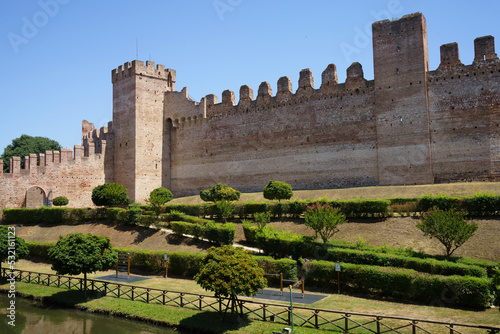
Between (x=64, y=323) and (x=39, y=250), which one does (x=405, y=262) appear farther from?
(x=39, y=250)

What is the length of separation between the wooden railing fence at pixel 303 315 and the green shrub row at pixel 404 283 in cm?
170

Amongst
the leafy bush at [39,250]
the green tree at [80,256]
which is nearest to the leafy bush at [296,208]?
the green tree at [80,256]

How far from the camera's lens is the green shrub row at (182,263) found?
14.5 meters

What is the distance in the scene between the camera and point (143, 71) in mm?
32906

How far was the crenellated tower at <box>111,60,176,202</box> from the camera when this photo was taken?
3222 centimetres

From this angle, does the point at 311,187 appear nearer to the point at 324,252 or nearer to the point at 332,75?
the point at 332,75

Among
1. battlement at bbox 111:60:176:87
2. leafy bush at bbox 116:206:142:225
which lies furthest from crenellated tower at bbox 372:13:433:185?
battlement at bbox 111:60:176:87

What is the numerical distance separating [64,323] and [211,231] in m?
7.61

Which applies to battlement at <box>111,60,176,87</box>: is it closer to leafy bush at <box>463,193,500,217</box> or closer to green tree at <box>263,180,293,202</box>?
green tree at <box>263,180,293,202</box>

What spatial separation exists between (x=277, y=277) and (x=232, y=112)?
18.8 meters

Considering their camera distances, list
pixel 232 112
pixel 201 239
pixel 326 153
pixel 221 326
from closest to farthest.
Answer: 1. pixel 221 326
2. pixel 201 239
3. pixel 326 153
4. pixel 232 112

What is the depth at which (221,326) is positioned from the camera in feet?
36.0

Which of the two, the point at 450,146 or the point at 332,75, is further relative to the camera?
the point at 332,75

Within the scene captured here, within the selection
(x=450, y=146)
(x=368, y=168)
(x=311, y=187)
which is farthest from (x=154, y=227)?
(x=450, y=146)
